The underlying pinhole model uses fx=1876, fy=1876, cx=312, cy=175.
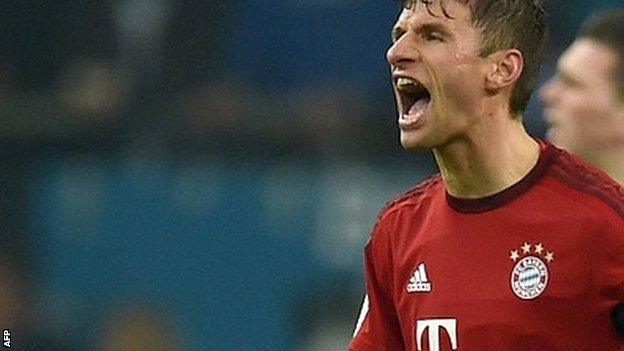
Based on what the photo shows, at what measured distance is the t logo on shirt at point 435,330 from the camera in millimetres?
3367

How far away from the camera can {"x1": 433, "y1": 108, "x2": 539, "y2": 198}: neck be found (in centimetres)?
339

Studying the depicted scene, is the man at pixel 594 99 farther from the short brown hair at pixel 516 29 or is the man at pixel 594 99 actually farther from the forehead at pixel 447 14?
the forehead at pixel 447 14

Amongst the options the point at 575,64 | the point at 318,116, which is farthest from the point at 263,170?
the point at 575,64

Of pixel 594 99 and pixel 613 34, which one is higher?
pixel 613 34

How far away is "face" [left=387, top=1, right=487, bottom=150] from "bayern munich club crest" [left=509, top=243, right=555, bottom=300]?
26 centimetres

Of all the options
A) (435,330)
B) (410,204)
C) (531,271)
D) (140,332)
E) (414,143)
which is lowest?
(140,332)

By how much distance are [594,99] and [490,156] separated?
118 cm

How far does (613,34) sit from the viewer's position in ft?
15.3

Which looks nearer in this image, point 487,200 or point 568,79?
point 487,200

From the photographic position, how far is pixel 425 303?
3.42m

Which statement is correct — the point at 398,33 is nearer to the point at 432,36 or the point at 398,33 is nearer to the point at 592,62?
the point at 432,36
